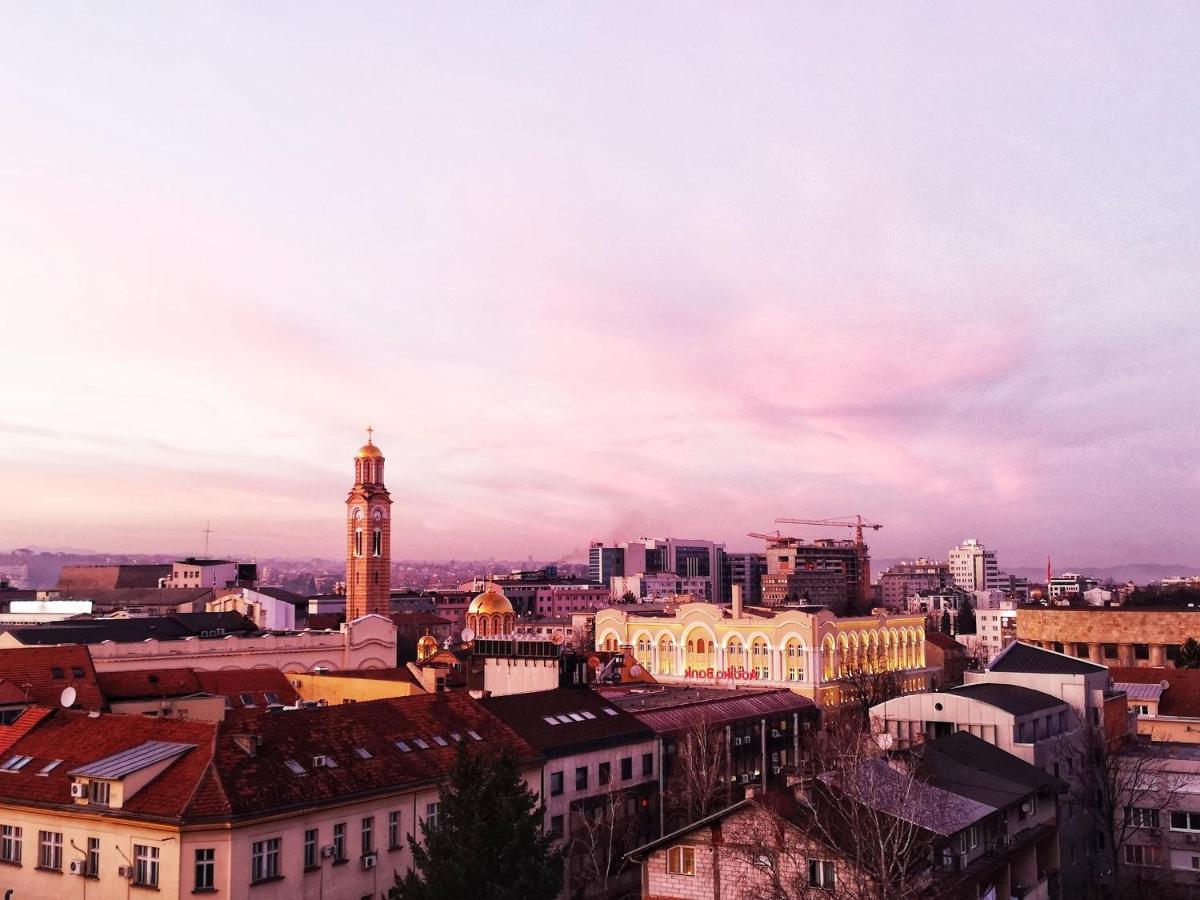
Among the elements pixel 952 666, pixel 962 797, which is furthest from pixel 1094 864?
pixel 952 666

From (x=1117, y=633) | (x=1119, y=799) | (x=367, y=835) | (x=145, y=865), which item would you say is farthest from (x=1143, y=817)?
(x=1117, y=633)

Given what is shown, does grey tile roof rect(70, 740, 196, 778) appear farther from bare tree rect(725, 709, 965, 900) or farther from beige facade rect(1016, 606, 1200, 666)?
beige facade rect(1016, 606, 1200, 666)

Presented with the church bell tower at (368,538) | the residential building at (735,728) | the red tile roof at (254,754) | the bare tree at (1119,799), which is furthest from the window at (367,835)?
the church bell tower at (368,538)

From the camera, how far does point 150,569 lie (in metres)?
173

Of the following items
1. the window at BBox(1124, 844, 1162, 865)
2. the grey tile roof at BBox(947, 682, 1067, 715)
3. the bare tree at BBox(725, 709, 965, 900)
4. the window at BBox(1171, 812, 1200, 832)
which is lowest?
the window at BBox(1124, 844, 1162, 865)

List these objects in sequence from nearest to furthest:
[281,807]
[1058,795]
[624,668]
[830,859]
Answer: [830,859]
[281,807]
[1058,795]
[624,668]

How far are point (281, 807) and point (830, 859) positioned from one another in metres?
15.5

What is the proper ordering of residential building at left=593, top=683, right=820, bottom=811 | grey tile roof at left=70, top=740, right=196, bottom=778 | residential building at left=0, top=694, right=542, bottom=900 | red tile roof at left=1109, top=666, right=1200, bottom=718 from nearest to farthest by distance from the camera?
residential building at left=0, top=694, right=542, bottom=900 → grey tile roof at left=70, top=740, right=196, bottom=778 → residential building at left=593, top=683, right=820, bottom=811 → red tile roof at left=1109, top=666, right=1200, bottom=718

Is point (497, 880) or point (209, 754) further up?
point (209, 754)

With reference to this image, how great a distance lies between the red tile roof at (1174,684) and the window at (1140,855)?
22.0 metres

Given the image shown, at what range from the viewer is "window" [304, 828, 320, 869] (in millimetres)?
33812

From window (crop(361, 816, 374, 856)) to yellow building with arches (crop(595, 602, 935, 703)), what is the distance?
2613 inches

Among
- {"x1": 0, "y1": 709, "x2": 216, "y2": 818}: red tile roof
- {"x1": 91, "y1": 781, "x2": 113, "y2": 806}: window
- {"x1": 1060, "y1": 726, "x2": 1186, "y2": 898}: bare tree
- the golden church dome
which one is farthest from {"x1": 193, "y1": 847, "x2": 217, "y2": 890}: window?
the golden church dome

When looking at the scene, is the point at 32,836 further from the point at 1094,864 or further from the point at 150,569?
the point at 150,569
